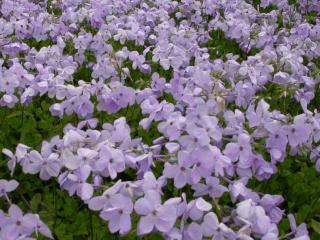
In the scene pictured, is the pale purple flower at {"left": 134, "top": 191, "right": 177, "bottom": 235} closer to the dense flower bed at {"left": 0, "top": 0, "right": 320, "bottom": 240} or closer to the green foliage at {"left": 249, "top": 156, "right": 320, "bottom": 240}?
the dense flower bed at {"left": 0, "top": 0, "right": 320, "bottom": 240}

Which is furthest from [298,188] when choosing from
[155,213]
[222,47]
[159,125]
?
[222,47]

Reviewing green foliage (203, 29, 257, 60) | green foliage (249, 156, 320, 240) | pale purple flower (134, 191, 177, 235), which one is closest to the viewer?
pale purple flower (134, 191, 177, 235)

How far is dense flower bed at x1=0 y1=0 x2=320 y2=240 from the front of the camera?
2.29 metres

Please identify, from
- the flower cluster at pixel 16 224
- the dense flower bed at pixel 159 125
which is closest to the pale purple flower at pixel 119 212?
the dense flower bed at pixel 159 125

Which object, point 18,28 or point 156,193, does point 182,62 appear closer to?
point 18,28

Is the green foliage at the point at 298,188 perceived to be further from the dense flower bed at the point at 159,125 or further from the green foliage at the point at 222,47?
the green foliage at the point at 222,47

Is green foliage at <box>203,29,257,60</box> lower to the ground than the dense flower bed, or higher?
lower

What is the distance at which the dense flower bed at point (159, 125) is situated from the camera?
7.53ft

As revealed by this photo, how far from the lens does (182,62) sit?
491 centimetres

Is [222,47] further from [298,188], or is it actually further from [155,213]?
[155,213]

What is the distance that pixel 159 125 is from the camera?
288cm

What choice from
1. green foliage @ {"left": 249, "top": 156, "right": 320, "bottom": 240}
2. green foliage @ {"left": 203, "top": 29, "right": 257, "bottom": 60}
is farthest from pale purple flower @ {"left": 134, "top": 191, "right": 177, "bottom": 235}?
green foliage @ {"left": 203, "top": 29, "right": 257, "bottom": 60}

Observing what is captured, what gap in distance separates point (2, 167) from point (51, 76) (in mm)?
736

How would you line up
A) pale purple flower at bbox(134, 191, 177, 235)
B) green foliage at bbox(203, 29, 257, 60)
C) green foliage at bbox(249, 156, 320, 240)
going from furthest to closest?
green foliage at bbox(203, 29, 257, 60)
green foliage at bbox(249, 156, 320, 240)
pale purple flower at bbox(134, 191, 177, 235)
